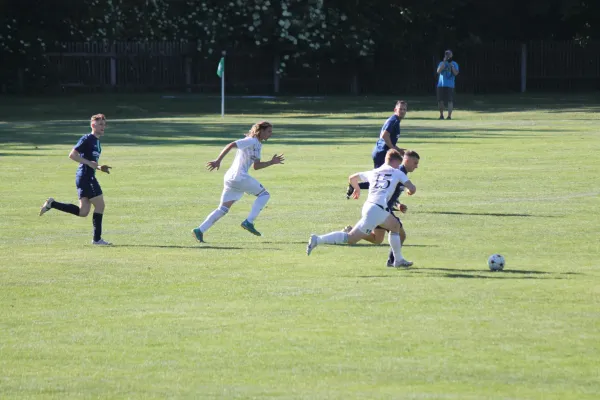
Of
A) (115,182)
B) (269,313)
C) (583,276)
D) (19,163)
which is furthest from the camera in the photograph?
(19,163)

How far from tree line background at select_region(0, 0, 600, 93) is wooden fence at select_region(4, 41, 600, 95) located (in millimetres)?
49

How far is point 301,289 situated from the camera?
494 inches

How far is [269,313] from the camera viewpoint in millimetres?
11305

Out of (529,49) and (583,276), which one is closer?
(583,276)

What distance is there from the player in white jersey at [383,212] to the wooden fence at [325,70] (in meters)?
42.0

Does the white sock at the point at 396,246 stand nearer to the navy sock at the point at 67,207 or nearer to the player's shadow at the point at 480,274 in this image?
the player's shadow at the point at 480,274

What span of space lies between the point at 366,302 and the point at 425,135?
23.2 metres

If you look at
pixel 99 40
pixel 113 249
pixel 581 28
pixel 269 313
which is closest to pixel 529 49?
pixel 581 28

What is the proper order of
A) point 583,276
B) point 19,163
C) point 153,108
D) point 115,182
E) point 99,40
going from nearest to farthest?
point 583,276 < point 115,182 < point 19,163 < point 153,108 < point 99,40

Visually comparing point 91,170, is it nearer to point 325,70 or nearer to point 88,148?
point 88,148

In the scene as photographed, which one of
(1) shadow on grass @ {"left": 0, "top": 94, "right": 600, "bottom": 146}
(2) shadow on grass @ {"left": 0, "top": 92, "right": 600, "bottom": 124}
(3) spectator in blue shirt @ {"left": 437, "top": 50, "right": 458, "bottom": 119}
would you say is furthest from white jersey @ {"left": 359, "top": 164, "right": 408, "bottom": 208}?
(2) shadow on grass @ {"left": 0, "top": 92, "right": 600, "bottom": 124}

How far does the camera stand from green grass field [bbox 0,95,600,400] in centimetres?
902

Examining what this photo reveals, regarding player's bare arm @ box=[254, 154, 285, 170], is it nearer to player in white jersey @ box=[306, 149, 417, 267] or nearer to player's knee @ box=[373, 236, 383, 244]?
player's knee @ box=[373, 236, 383, 244]

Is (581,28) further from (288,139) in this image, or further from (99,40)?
(288,139)
